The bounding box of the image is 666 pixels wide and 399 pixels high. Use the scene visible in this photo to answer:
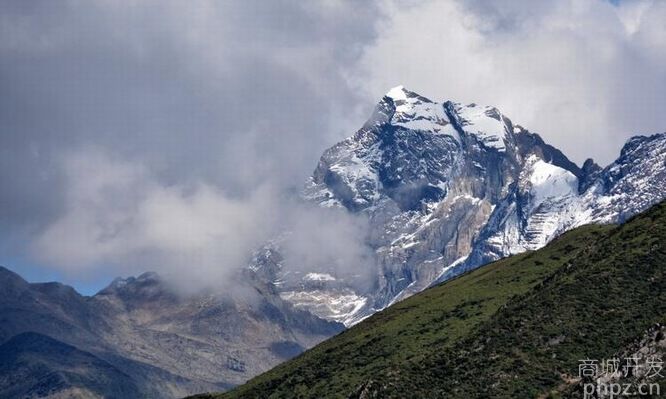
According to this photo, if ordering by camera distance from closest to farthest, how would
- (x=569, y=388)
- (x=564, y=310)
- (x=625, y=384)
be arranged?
(x=625, y=384) → (x=569, y=388) → (x=564, y=310)

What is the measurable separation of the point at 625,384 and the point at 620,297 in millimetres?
44393

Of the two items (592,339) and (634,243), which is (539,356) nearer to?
(592,339)

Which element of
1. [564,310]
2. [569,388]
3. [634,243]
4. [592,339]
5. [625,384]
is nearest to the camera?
[625,384]

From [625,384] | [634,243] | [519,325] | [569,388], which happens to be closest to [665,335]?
[625,384]

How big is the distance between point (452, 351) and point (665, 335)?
52.2 metres

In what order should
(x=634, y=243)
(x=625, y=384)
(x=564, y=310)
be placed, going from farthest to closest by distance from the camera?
1. (x=634, y=243)
2. (x=564, y=310)
3. (x=625, y=384)

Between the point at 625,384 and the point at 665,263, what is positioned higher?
the point at 665,263

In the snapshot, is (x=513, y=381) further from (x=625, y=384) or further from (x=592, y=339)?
(x=625, y=384)

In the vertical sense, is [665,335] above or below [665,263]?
below

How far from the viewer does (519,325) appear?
170 metres

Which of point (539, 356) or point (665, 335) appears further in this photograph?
point (539, 356)

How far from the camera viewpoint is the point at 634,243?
180625mm

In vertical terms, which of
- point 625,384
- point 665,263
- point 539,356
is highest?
point 665,263

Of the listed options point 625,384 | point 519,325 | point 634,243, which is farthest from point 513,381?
point 634,243
